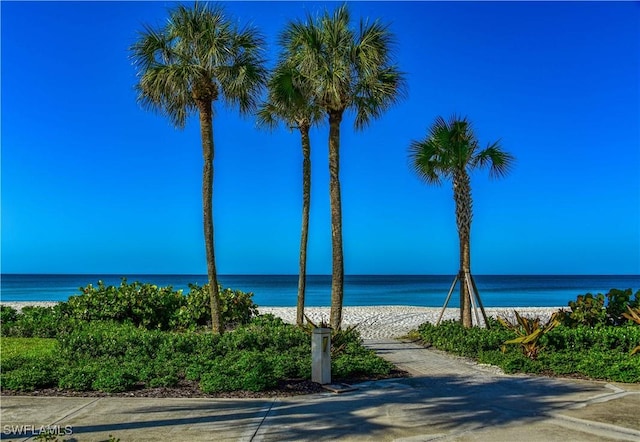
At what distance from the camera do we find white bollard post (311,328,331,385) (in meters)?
8.48

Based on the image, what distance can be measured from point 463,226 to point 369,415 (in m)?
8.74

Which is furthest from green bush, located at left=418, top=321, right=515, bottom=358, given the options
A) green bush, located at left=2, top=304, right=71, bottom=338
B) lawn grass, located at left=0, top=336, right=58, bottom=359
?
green bush, located at left=2, top=304, right=71, bottom=338

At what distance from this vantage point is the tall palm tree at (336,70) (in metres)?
12.4

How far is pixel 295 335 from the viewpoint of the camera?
448 inches

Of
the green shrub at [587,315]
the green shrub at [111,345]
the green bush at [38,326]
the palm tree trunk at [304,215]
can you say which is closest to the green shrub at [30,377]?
the green shrub at [111,345]

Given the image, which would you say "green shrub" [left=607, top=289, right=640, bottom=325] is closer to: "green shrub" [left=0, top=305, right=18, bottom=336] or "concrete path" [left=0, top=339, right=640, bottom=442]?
"concrete path" [left=0, top=339, right=640, bottom=442]

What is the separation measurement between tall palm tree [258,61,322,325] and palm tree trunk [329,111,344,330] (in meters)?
1.06

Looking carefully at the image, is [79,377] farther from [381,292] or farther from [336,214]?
[381,292]

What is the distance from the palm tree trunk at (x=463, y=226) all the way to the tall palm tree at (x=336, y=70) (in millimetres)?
3220

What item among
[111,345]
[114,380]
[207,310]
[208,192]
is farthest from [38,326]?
[114,380]

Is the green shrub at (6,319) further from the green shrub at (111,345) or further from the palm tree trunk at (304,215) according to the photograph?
the palm tree trunk at (304,215)

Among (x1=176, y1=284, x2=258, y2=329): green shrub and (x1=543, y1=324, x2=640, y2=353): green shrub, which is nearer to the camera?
(x1=543, y1=324, x2=640, y2=353): green shrub

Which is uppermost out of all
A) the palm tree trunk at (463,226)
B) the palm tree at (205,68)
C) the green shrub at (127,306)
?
the palm tree at (205,68)

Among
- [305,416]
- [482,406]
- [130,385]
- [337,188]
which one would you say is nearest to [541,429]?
[482,406]
